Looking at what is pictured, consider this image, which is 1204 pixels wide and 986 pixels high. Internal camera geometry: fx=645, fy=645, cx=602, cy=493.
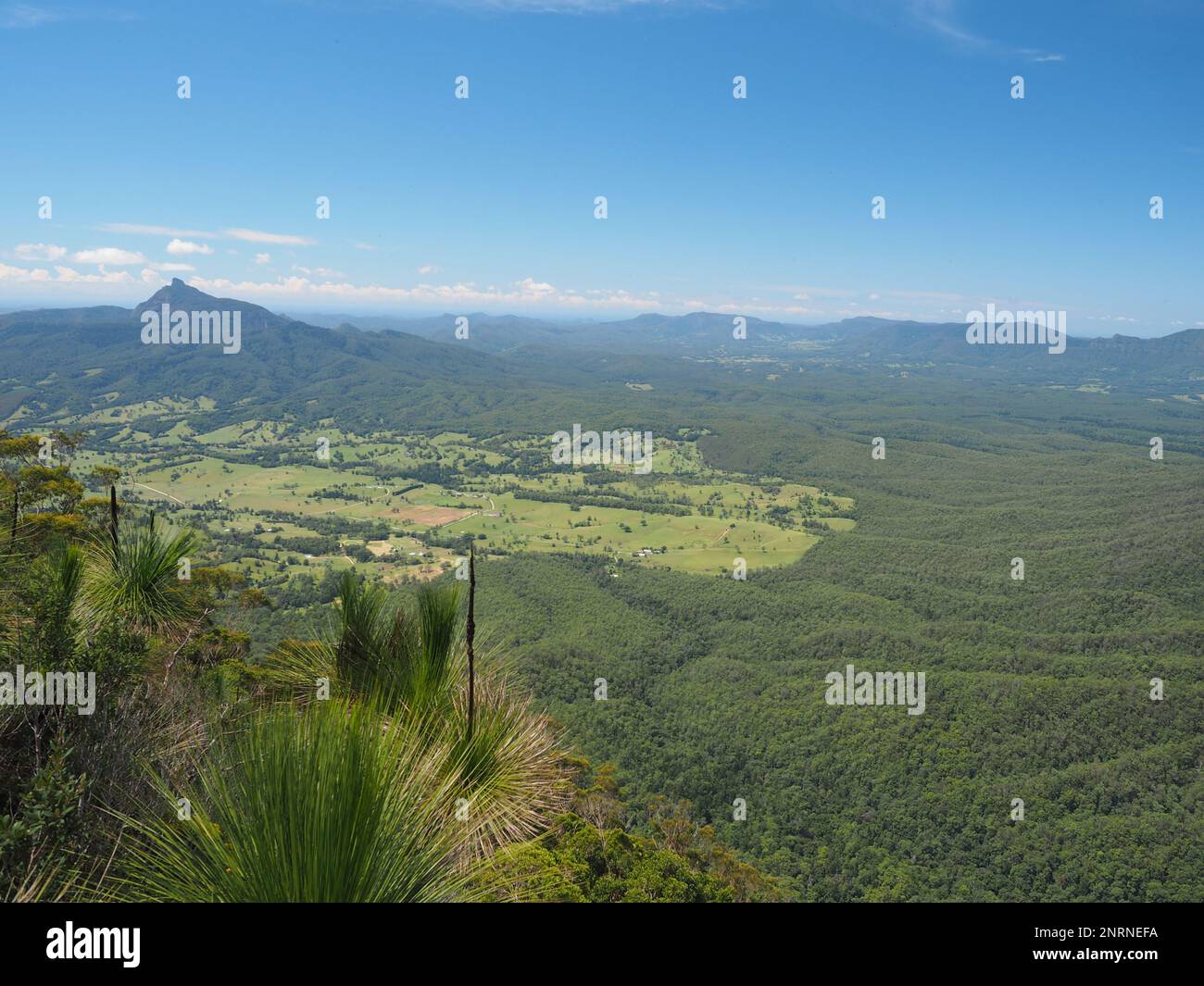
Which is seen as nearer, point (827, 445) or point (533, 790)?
point (533, 790)

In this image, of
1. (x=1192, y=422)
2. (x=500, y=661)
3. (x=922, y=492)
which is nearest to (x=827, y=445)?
(x=922, y=492)
